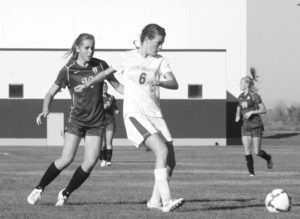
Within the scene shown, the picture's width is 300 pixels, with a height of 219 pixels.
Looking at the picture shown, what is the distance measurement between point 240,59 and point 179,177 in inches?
1664

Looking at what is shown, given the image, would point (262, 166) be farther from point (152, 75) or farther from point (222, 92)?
point (222, 92)

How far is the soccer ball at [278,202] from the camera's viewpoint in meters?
12.1

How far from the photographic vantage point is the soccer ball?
12086 millimetres

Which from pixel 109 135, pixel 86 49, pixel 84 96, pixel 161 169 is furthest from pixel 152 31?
pixel 109 135

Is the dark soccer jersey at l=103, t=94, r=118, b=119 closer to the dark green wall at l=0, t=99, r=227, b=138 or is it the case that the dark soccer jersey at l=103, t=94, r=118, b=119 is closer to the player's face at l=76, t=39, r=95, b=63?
the player's face at l=76, t=39, r=95, b=63

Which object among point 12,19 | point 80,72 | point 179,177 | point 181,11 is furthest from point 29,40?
point 80,72

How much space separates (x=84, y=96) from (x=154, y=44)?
4.63 ft

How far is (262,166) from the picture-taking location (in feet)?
84.1


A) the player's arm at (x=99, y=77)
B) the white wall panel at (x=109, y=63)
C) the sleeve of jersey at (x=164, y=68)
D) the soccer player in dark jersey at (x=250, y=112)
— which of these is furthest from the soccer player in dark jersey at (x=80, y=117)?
the white wall panel at (x=109, y=63)

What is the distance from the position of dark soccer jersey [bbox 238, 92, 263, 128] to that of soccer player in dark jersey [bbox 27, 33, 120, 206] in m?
9.44

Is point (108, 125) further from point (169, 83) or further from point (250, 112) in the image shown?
point (169, 83)

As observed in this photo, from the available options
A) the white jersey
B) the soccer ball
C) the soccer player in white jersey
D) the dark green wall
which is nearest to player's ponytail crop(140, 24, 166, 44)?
the soccer player in white jersey

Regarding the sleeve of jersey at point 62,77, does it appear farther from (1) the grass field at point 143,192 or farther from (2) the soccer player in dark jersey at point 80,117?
(1) the grass field at point 143,192

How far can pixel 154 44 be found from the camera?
38.3 ft
